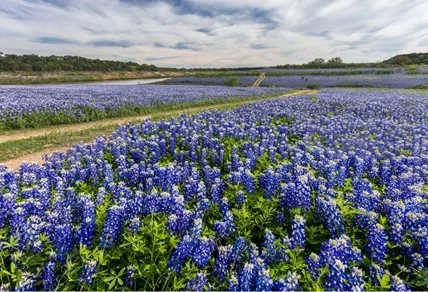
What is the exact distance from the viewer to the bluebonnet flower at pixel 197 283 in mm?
2480

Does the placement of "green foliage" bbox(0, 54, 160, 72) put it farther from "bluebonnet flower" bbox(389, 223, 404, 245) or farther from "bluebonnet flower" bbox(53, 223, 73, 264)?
"bluebonnet flower" bbox(389, 223, 404, 245)

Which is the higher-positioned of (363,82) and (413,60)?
(413,60)

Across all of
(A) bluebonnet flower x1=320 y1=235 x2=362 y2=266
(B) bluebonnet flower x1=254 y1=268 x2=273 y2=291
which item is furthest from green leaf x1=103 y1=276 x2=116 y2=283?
(A) bluebonnet flower x1=320 y1=235 x2=362 y2=266

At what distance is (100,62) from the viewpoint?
10550 cm

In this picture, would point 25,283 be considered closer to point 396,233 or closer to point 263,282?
point 263,282

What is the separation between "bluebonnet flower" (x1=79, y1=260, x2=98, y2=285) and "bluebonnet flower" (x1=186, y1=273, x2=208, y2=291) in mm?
853

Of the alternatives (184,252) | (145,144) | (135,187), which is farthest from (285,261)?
(145,144)

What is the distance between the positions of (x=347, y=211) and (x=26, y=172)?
5039 millimetres

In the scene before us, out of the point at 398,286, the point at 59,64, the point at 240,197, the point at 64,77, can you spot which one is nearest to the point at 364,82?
the point at 240,197

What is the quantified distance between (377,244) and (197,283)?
178cm

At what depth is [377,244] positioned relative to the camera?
9.20ft

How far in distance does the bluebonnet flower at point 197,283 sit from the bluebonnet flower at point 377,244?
1671 mm

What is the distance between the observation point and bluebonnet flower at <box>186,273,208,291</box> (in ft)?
8.14

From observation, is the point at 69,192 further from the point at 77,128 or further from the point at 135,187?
the point at 77,128
